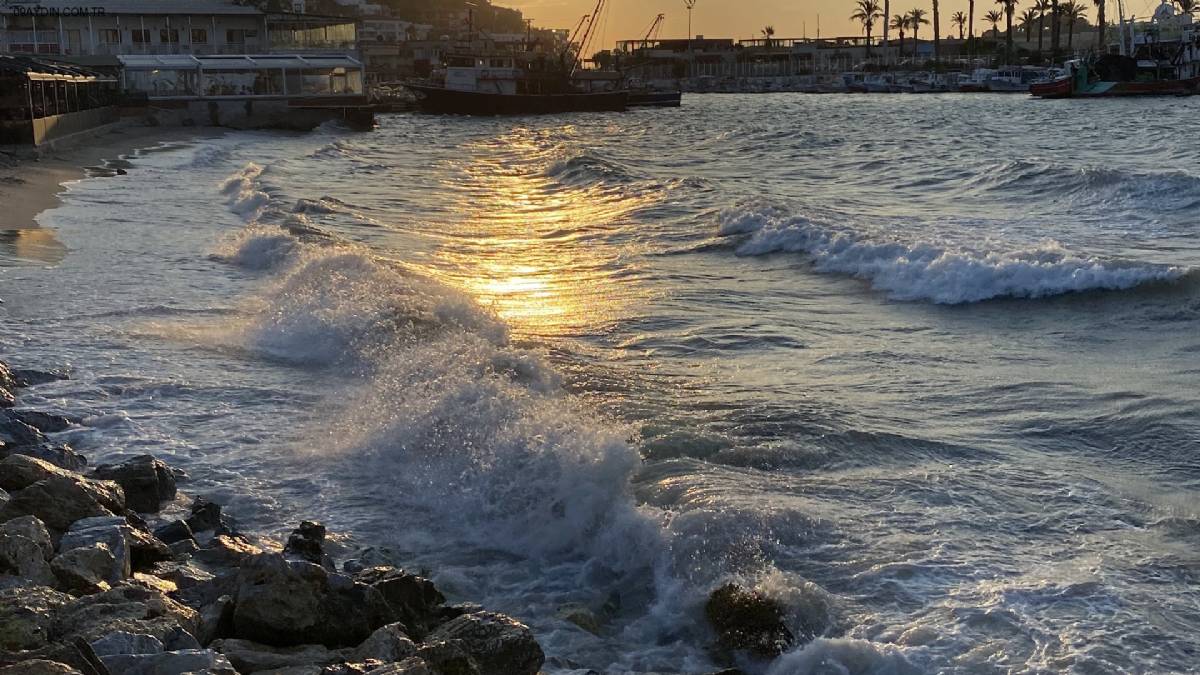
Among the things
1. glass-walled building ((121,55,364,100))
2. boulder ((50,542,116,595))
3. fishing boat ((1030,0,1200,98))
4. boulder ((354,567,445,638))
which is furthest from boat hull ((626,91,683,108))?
boulder ((50,542,116,595))

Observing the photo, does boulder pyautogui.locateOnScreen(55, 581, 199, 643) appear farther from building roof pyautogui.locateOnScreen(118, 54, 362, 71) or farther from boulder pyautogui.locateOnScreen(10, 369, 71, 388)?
building roof pyautogui.locateOnScreen(118, 54, 362, 71)

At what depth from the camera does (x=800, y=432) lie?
31.3 ft

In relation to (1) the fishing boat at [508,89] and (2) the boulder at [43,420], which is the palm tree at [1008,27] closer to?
(1) the fishing boat at [508,89]

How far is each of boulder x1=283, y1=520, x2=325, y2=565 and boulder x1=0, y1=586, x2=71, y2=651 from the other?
139cm

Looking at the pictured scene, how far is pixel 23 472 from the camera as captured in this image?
24.2 feet

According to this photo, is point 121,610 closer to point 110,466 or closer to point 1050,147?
point 110,466

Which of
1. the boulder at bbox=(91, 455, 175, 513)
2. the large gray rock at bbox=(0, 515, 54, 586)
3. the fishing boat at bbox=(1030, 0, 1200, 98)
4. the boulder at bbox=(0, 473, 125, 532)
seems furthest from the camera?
the fishing boat at bbox=(1030, 0, 1200, 98)

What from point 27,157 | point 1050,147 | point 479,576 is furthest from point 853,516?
point 1050,147

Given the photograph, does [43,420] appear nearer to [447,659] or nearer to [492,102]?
[447,659]

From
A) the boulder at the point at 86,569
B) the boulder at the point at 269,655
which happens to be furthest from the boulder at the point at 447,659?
the boulder at the point at 86,569

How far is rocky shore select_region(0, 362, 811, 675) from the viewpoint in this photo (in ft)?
16.5

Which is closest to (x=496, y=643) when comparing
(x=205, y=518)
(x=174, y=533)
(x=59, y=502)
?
Result: (x=174, y=533)

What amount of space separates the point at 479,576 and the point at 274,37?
3305 inches

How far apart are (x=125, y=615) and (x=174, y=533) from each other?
1.89 meters
